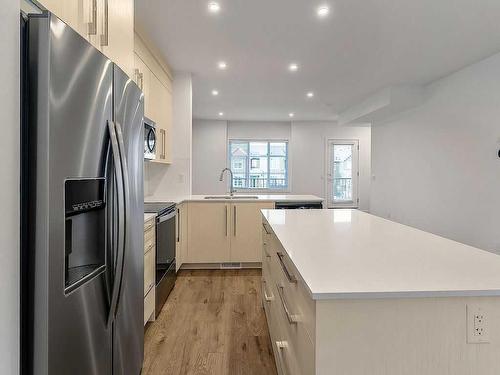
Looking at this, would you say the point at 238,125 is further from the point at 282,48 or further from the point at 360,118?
the point at 282,48

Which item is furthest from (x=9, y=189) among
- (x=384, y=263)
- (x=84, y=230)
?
(x=384, y=263)

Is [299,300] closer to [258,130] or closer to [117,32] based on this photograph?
[117,32]

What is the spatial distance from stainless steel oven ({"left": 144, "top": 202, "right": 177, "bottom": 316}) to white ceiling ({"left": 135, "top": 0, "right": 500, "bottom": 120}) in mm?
1720

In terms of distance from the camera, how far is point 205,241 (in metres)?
4.16

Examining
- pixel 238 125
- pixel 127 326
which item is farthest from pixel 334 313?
pixel 238 125

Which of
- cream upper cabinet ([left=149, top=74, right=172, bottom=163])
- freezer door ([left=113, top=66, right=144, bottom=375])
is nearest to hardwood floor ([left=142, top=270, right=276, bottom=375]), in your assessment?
freezer door ([left=113, top=66, right=144, bottom=375])

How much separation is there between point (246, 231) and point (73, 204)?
10.4ft

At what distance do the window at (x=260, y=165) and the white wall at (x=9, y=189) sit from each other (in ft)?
28.5

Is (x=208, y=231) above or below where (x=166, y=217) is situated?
below

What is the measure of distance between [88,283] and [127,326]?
1.64 feet

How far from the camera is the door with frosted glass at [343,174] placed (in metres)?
9.33

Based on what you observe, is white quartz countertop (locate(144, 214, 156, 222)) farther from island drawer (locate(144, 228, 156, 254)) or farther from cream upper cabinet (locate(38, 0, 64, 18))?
cream upper cabinet (locate(38, 0, 64, 18))

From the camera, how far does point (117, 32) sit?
1778 millimetres

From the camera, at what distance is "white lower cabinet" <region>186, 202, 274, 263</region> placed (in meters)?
4.14
